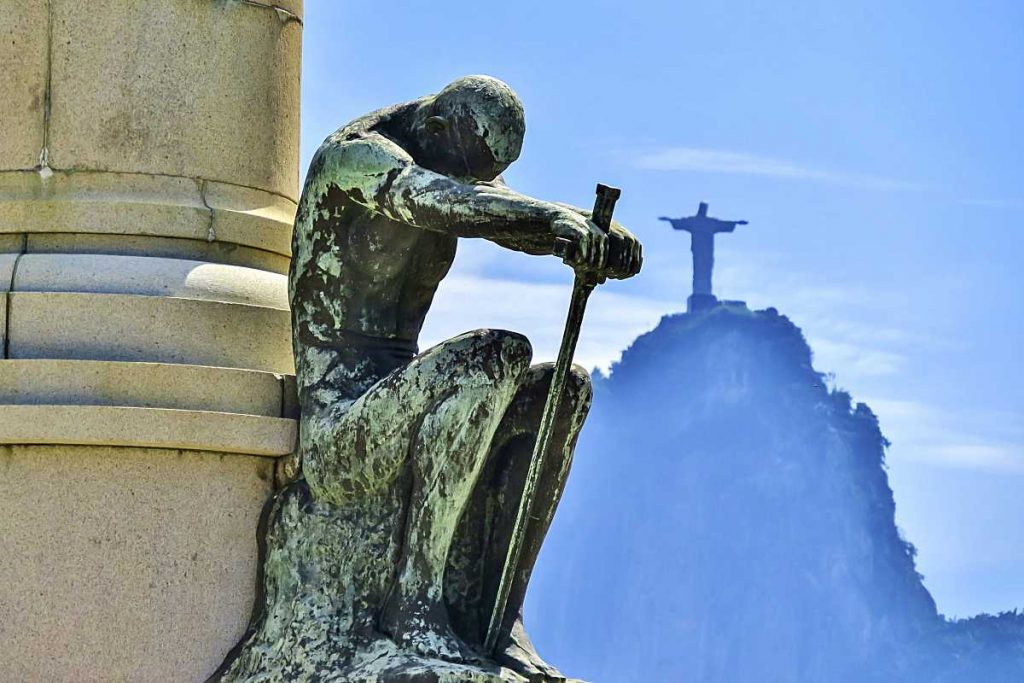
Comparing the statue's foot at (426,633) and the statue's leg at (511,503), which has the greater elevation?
the statue's leg at (511,503)

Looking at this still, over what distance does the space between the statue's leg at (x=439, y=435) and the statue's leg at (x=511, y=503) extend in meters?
0.25

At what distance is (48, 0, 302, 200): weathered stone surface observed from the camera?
11.1 m

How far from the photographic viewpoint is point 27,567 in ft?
34.1

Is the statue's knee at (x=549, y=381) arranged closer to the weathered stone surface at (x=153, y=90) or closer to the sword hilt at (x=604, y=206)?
the sword hilt at (x=604, y=206)

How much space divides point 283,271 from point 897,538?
63.9 meters

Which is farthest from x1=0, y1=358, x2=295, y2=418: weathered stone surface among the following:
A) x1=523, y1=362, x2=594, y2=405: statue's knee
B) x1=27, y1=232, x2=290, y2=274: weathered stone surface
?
x1=523, y1=362, x2=594, y2=405: statue's knee

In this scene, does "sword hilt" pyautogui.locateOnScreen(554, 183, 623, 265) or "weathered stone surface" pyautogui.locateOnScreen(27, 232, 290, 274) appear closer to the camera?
"sword hilt" pyautogui.locateOnScreen(554, 183, 623, 265)

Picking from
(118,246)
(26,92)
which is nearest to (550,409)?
(118,246)

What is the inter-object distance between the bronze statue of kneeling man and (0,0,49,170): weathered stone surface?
133 cm

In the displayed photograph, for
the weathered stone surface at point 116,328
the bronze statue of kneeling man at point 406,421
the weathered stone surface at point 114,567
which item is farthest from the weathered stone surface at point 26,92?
the weathered stone surface at point 114,567

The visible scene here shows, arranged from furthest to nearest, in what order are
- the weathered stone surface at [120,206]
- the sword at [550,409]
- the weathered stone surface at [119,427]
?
the weathered stone surface at [120,206]
the weathered stone surface at [119,427]
the sword at [550,409]

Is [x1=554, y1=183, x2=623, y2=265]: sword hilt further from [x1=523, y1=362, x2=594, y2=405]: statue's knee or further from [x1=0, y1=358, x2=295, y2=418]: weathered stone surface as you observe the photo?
[x1=0, y1=358, x2=295, y2=418]: weathered stone surface

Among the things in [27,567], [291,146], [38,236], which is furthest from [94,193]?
[27,567]

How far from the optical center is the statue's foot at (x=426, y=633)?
399 inches
